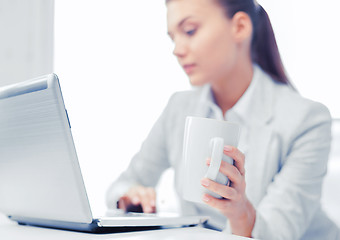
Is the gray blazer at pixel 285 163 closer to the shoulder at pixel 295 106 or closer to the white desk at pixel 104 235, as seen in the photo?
the shoulder at pixel 295 106

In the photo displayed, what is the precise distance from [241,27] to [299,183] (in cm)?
48

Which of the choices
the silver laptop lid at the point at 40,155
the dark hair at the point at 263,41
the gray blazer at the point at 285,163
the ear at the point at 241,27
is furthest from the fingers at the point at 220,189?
the ear at the point at 241,27

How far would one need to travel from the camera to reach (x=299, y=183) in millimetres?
961

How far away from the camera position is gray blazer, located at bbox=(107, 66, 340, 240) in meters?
0.93

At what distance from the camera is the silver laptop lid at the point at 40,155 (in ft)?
1.69

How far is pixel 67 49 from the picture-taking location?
1.68 m

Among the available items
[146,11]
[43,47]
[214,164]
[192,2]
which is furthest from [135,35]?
[214,164]

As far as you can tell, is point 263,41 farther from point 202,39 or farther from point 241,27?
point 202,39

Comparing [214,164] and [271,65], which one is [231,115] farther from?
[214,164]

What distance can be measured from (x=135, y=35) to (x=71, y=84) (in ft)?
1.20

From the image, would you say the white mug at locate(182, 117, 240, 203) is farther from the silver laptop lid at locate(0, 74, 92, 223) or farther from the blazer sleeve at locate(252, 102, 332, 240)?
the blazer sleeve at locate(252, 102, 332, 240)

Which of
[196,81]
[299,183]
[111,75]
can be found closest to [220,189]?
[299,183]

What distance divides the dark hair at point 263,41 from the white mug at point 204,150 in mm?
443

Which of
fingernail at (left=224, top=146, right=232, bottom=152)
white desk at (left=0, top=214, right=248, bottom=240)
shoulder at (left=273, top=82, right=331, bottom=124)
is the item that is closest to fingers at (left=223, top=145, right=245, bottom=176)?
fingernail at (left=224, top=146, right=232, bottom=152)
